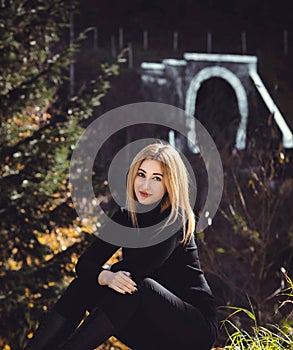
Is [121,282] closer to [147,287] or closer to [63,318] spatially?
[147,287]

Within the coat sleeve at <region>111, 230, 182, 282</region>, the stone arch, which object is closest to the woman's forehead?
the coat sleeve at <region>111, 230, 182, 282</region>

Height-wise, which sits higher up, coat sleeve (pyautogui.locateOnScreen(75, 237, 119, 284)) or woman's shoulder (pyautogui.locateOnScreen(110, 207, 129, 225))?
woman's shoulder (pyautogui.locateOnScreen(110, 207, 129, 225))

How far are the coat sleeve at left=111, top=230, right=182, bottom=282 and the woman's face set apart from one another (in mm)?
146

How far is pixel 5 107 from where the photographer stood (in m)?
4.16

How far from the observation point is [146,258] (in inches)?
84.1

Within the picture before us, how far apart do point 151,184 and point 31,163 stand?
2.02m

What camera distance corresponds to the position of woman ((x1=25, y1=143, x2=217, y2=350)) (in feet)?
6.84

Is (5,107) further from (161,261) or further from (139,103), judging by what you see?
(139,103)

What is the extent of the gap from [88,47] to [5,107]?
4591mm

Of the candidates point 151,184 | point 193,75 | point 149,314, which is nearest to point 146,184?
point 151,184

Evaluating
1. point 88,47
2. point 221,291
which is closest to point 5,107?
point 221,291

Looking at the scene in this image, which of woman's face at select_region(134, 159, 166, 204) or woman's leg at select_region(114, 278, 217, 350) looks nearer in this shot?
woman's leg at select_region(114, 278, 217, 350)

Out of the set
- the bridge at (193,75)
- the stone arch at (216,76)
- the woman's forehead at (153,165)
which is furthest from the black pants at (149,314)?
the bridge at (193,75)

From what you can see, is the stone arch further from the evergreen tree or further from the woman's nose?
the woman's nose
